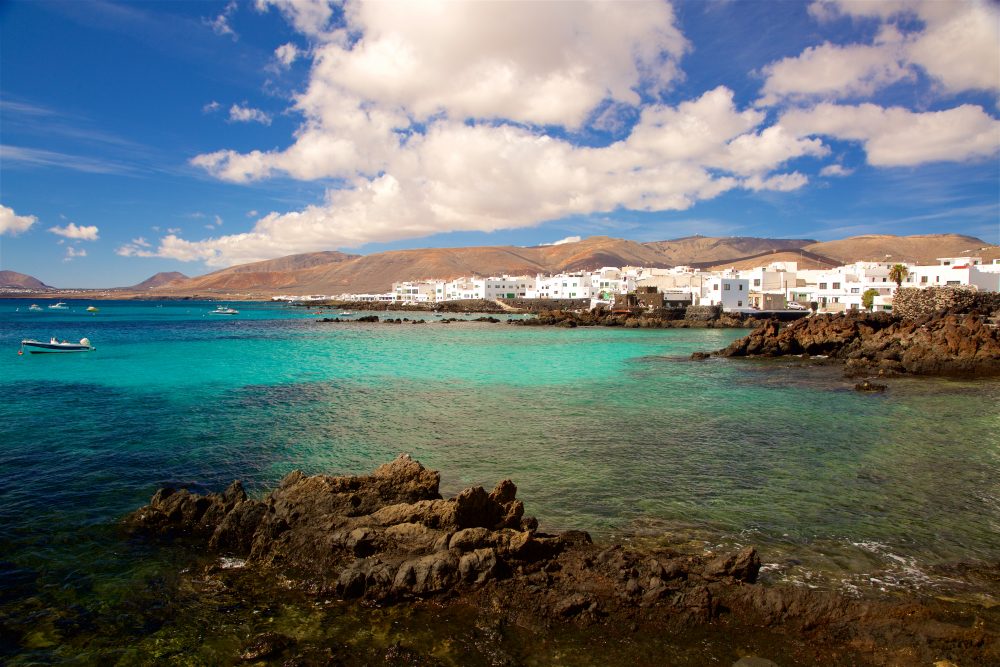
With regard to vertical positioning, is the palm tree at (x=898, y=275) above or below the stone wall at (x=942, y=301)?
above

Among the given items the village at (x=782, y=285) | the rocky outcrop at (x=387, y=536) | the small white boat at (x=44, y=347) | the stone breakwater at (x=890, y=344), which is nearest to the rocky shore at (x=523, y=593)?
the rocky outcrop at (x=387, y=536)

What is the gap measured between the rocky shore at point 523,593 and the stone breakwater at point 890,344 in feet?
81.0

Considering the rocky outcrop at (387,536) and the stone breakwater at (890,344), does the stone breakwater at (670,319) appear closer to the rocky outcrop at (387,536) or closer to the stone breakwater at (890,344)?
the stone breakwater at (890,344)

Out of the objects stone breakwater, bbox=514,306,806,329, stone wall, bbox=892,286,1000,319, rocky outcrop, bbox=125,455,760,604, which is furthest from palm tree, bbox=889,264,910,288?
rocky outcrop, bbox=125,455,760,604

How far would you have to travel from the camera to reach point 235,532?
8625 millimetres

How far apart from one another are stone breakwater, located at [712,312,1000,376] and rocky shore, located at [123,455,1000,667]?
24.7 metres

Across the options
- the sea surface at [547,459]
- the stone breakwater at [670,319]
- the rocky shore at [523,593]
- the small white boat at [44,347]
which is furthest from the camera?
the stone breakwater at [670,319]

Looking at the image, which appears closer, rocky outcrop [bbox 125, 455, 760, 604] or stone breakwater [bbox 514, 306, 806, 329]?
rocky outcrop [bbox 125, 455, 760, 604]

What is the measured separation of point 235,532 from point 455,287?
130751 mm

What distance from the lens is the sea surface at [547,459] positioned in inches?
304

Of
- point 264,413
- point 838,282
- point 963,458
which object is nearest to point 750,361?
point 963,458

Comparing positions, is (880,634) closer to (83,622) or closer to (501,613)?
(501,613)

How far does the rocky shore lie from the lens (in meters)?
5.88

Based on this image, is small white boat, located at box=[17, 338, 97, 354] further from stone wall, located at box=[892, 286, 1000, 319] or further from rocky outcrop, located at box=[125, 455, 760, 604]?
stone wall, located at box=[892, 286, 1000, 319]
